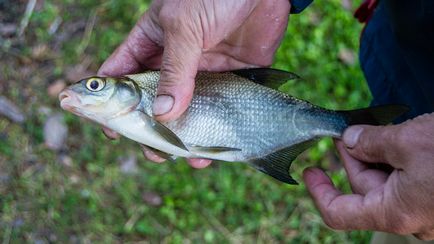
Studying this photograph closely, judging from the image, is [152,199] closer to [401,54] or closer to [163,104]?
[163,104]

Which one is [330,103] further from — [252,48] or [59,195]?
[59,195]

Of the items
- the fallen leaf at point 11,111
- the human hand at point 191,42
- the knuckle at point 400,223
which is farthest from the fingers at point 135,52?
the knuckle at point 400,223

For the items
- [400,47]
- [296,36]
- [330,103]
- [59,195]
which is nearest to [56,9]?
[59,195]

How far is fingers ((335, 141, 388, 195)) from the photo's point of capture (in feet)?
6.77

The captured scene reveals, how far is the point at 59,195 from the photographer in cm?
331

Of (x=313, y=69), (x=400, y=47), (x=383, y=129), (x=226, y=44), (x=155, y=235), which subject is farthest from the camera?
(x=313, y=69)

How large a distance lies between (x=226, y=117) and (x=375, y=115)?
600mm

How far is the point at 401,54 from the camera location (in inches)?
90.3

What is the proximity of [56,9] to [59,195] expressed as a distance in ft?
4.55

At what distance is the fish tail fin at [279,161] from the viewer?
7.47 ft

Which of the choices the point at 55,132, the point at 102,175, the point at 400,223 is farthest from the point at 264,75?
the point at 55,132

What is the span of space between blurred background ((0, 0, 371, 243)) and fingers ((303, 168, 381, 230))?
1.21m

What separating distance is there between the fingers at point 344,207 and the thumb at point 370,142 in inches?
6.0

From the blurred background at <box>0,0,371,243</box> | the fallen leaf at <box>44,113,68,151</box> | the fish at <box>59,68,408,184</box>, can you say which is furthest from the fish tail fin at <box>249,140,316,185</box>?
the fallen leaf at <box>44,113,68,151</box>
